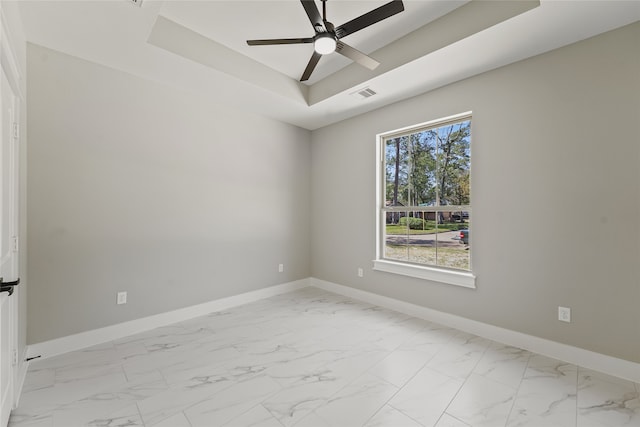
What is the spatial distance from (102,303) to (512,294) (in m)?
4.05

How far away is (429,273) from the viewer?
3.34 meters

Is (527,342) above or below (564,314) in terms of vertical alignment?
below

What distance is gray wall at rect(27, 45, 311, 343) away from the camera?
8.29 ft

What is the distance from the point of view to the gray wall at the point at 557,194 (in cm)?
220

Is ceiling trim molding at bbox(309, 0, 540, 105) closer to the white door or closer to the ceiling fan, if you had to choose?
the ceiling fan

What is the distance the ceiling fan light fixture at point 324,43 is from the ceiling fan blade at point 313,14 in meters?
0.05

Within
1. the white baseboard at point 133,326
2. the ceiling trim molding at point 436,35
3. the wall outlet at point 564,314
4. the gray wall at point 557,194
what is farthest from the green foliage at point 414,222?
the white baseboard at point 133,326

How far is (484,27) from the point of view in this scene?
88.9 inches

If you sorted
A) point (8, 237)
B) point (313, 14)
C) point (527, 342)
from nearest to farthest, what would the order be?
1. point (8, 237)
2. point (313, 14)
3. point (527, 342)

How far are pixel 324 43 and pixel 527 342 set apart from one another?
319 centimetres

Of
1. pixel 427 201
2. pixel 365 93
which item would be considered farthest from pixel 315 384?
pixel 365 93

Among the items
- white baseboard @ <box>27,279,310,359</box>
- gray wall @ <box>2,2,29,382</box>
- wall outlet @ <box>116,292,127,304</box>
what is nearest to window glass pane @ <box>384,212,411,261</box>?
white baseboard @ <box>27,279,310,359</box>

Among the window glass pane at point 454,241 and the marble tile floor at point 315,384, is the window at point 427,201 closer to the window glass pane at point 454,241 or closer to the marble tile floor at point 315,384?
the window glass pane at point 454,241

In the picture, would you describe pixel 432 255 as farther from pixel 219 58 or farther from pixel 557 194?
pixel 219 58
